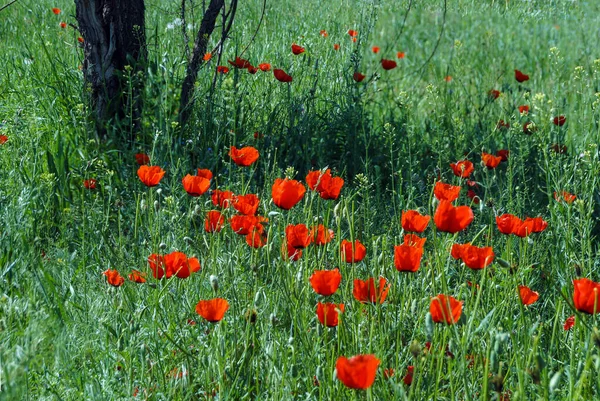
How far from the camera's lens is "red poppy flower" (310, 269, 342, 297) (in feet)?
5.37

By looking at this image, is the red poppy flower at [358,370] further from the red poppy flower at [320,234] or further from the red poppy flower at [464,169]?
the red poppy flower at [464,169]

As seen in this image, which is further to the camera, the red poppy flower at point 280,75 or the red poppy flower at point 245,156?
the red poppy flower at point 280,75

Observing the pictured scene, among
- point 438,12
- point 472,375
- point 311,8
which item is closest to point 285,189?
point 472,375

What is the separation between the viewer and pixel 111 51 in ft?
11.6

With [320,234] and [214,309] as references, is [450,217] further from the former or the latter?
[214,309]

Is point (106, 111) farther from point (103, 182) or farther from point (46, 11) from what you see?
point (46, 11)

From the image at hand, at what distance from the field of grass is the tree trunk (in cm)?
10

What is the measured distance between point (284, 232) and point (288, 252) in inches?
15.9

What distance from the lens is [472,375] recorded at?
5.94 ft

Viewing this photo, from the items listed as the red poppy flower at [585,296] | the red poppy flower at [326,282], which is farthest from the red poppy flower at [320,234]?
the red poppy flower at [585,296]

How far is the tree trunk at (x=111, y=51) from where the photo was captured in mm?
3496

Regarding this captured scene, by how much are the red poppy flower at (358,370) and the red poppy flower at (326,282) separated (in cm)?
39

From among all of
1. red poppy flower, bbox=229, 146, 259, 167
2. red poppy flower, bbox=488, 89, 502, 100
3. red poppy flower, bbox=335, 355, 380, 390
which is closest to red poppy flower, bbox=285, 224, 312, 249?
red poppy flower, bbox=229, 146, 259, 167

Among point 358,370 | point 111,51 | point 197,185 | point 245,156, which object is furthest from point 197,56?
point 358,370
